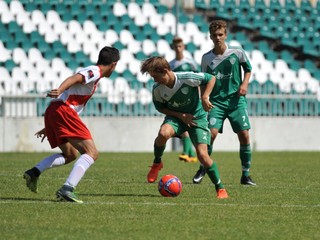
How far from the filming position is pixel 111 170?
1553 centimetres

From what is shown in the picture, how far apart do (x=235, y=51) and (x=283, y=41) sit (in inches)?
656

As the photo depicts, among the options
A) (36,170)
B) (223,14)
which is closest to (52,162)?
(36,170)

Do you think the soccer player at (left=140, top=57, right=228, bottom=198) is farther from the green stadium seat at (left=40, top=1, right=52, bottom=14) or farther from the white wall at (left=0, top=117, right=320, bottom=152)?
the green stadium seat at (left=40, top=1, right=52, bottom=14)

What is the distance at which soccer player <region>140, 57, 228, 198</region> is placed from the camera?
1046 cm

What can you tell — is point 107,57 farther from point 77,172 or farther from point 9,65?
point 9,65

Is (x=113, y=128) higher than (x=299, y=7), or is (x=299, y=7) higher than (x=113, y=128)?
(x=299, y=7)

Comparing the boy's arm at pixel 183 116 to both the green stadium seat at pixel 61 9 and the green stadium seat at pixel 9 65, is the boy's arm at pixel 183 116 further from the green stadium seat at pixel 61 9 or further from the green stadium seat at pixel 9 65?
the green stadium seat at pixel 61 9

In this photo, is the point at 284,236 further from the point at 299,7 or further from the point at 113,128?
the point at 299,7

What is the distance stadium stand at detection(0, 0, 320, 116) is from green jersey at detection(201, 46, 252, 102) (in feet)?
33.2

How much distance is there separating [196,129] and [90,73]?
5.66 ft

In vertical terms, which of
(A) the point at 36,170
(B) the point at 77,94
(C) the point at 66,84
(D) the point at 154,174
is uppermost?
(C) the point at 66,84

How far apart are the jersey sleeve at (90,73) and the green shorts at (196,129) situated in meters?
1.57

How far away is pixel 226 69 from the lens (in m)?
12.8

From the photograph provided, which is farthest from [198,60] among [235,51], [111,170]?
[235,51]
